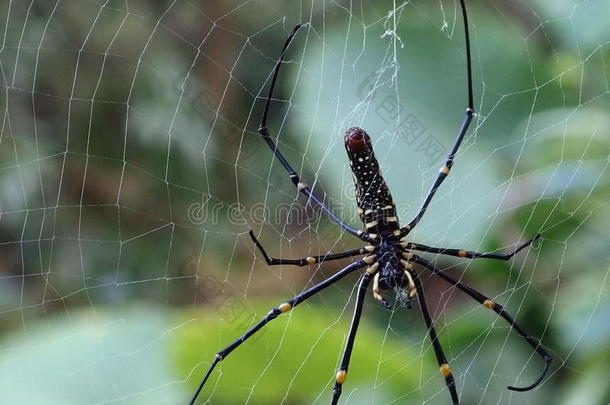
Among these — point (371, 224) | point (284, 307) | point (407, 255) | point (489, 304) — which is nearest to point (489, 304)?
point (489, 304)

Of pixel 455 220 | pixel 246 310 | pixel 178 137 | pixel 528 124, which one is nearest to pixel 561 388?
pixel 455 220

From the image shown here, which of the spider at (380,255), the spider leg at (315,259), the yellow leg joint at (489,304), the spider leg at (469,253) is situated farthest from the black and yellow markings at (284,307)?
the yellow leg joint at (489,304)

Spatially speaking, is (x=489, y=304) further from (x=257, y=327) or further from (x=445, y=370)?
(x=257, y=327)

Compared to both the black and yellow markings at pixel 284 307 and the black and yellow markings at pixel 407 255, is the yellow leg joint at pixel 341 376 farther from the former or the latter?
the black and yellow markings at pixel 407 255

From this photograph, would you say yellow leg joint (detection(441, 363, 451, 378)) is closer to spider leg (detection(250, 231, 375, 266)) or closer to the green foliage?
the green foliage

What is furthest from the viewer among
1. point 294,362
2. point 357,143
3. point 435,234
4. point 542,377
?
point 435,234

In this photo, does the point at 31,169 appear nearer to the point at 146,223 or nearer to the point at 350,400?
the point at 146,223

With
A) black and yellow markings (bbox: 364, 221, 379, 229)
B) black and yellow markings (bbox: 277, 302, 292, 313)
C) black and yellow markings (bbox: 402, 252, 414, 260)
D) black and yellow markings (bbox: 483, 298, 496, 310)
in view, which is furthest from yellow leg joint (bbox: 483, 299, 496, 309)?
black and yellow markings (bbox: 277, 302, 292, 313)
